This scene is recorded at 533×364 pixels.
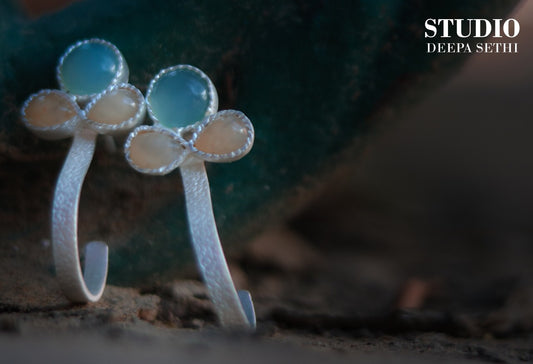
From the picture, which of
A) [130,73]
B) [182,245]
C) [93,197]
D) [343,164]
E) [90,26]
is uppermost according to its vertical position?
[90,26]


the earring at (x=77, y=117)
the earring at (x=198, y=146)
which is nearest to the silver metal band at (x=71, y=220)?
the earring at (x=77, y=117)

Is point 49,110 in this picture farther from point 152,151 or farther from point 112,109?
point 152,151

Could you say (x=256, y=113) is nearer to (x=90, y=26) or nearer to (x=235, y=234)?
(x=235, y=234)

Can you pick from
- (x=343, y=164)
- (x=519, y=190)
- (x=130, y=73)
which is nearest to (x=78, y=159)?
(x=130, y=73)

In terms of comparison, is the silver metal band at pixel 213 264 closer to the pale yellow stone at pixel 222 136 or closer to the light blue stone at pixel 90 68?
the pale yellow stone at pixel 222 136

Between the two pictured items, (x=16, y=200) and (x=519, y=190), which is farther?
(x=519, y=190)

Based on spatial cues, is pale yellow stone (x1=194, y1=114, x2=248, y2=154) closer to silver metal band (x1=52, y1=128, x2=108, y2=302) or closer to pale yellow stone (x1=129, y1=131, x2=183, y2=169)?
pale yellow stone (x1=129, y1=131, x2=183, y2=169)

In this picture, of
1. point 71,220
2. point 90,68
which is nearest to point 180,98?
point 90,68

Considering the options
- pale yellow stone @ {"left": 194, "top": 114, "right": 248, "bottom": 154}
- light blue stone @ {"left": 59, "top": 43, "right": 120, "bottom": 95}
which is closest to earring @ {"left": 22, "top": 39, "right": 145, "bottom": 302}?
light blue stone @ {"left": 59, "top": 43, "right": 120, "bottom": 95}
